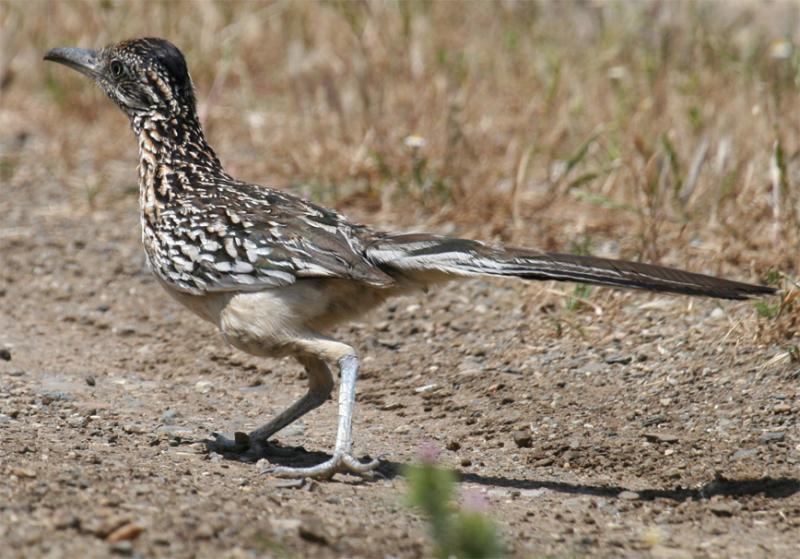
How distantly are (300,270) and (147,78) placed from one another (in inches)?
63.4

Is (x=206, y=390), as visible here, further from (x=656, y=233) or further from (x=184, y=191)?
(x=656, y=233)

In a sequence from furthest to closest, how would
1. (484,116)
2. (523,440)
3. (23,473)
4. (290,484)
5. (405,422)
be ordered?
(484,116) → (405,422) → (523,440) → (290,484) → (23,473)

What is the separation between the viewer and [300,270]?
5102mm

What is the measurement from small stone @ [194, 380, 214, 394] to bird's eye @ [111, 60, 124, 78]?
1.64 metres

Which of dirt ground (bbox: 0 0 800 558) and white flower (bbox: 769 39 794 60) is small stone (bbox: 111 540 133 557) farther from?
white flower (bbox: 769 39 794 60)

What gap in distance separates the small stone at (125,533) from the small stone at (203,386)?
2617 mm

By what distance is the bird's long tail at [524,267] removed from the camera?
15.3 feet

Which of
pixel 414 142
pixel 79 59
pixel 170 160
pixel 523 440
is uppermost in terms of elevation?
pixel 414 142

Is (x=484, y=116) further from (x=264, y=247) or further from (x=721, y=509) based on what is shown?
(x=721, y=509)

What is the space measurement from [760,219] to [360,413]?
9.23 feet

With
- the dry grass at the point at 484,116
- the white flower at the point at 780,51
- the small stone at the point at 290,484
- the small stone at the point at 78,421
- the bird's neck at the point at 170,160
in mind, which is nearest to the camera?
the small stone at the point at 290,484

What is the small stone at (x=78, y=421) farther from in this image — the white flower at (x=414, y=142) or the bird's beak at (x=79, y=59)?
the white flower at (x=414, y=142)

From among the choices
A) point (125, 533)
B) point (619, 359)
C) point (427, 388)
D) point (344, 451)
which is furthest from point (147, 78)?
point (125, 533)

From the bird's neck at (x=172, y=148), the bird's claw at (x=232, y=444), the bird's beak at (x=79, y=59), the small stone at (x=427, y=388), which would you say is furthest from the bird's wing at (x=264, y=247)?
the bird's beak at (x=79, y=59)
